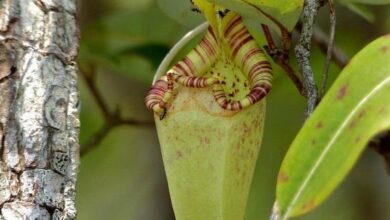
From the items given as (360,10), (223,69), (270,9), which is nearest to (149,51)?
(360,10)

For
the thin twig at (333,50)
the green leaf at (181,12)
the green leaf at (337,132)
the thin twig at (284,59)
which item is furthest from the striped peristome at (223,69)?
the thin twig at (333,50)

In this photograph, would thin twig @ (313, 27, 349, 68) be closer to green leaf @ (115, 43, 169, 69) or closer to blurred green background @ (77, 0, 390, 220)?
blurred green background @ (77, 0, 390, 220)

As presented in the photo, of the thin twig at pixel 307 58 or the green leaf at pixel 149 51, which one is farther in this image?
the green leaf at pixel 149 51

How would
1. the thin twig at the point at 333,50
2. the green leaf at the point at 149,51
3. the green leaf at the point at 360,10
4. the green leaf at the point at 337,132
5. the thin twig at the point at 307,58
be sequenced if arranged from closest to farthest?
the green leaf at the point at 337,132 → the thin twig at the point at 307,58 → the green leaf at the point at 360,10 → the thin twig at the point at 333,50 → the green leaf at the point at 149,51

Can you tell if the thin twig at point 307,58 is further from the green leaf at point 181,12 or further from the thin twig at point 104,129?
the thin twig at point 104,129

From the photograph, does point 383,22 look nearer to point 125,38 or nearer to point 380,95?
point 125,38

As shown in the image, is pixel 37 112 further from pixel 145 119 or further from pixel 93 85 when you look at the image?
pixel 145 119

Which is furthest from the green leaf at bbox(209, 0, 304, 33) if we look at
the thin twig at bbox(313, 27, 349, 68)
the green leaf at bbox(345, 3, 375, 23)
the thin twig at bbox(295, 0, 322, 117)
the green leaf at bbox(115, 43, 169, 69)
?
the green leaf at bbox(115, 43, 169, 69)
